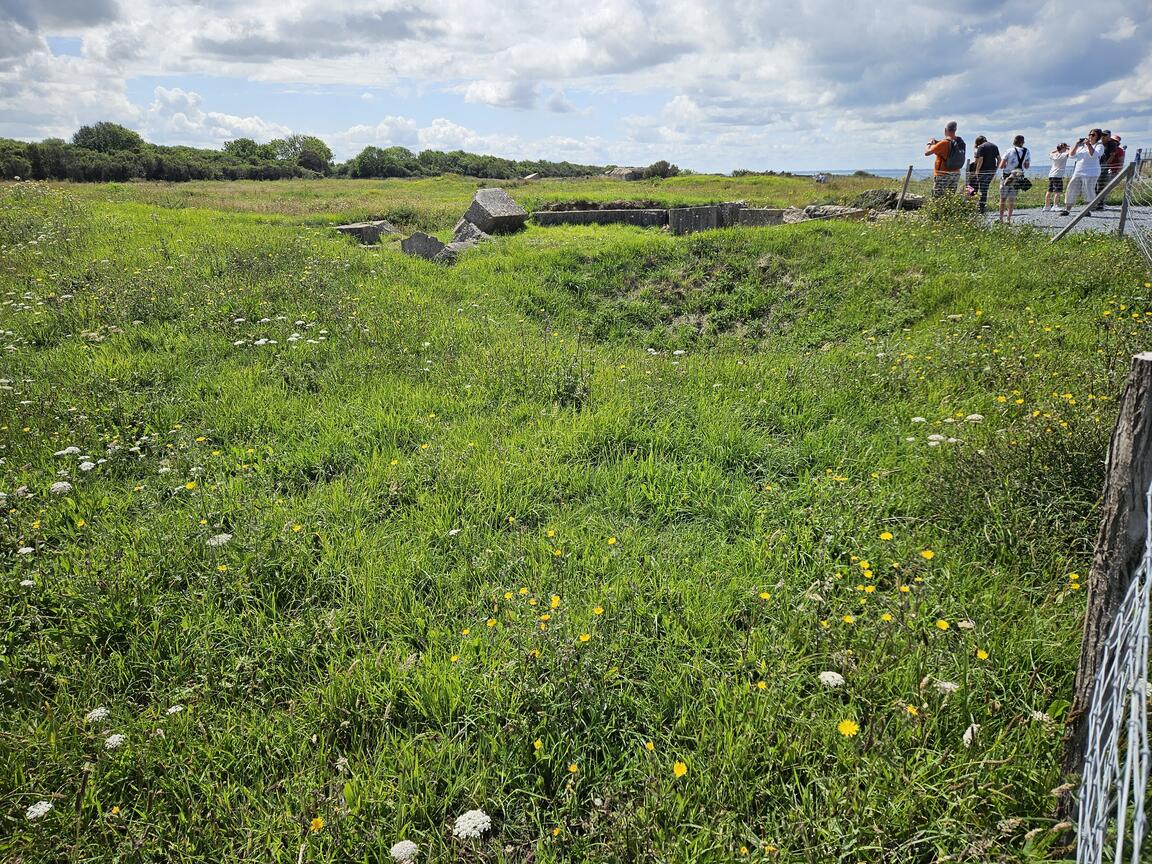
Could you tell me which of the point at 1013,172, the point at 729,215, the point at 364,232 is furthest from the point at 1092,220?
the point at 364,232

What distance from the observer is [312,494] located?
193 inches

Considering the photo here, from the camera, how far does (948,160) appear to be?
14.0 meters

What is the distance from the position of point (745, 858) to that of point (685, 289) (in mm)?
10195

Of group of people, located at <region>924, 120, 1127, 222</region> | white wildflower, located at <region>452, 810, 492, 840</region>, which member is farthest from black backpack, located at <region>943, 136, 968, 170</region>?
white wildflower, located at <region>452, 810, 492, 840</region>

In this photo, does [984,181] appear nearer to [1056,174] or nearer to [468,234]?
[1056,174]

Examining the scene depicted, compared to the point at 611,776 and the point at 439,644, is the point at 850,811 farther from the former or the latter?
the point at 439,644

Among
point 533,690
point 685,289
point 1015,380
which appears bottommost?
point 533,690

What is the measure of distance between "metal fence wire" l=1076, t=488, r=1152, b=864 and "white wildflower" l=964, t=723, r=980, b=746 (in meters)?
0.50

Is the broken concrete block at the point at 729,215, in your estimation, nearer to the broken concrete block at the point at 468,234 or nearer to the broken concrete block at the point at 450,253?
the broken concrete block at the point at 468,234

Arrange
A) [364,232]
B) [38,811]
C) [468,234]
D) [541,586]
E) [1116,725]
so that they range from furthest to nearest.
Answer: [364,232]
[468,234]
[541,586]
[38,811]
[1116,725]

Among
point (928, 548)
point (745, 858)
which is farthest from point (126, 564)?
point (928, 548)

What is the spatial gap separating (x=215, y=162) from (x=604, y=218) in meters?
57.8

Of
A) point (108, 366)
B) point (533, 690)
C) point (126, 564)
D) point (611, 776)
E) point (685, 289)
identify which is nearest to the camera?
point (611, 776)

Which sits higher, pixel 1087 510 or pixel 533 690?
pixel 1087 510
